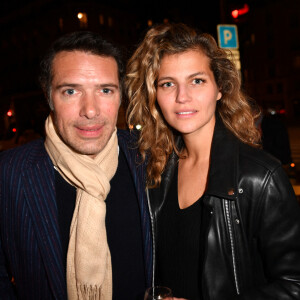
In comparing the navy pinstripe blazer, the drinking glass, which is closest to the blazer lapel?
the navy pinstripe blazer

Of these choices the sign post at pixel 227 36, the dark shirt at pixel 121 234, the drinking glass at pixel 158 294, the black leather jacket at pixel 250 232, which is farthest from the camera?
the sign post at pixel 227 36

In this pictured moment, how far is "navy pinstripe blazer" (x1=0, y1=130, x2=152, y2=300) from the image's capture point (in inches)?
72.6

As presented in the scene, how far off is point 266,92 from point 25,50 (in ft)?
113

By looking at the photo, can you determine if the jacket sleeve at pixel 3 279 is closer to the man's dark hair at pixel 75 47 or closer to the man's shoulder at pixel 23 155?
the man's shoulder at pixel 23 155

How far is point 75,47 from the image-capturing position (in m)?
2.05


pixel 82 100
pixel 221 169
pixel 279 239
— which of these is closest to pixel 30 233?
pixel 82 100

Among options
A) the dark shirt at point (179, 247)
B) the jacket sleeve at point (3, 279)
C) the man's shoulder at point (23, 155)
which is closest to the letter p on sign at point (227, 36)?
the dark shirt at point (179, 247)

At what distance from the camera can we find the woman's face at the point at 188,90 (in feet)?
6.74

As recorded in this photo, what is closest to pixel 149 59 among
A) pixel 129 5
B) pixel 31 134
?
pixel 31 134

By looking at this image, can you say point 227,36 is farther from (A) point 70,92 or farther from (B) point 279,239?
(B) point 279,239

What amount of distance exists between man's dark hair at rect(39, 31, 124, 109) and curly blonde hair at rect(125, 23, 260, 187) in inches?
12.2

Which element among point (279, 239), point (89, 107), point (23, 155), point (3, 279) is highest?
point (89, 107)

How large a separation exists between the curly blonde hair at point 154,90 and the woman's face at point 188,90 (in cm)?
8

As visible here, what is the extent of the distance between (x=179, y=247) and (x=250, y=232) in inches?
20.2
